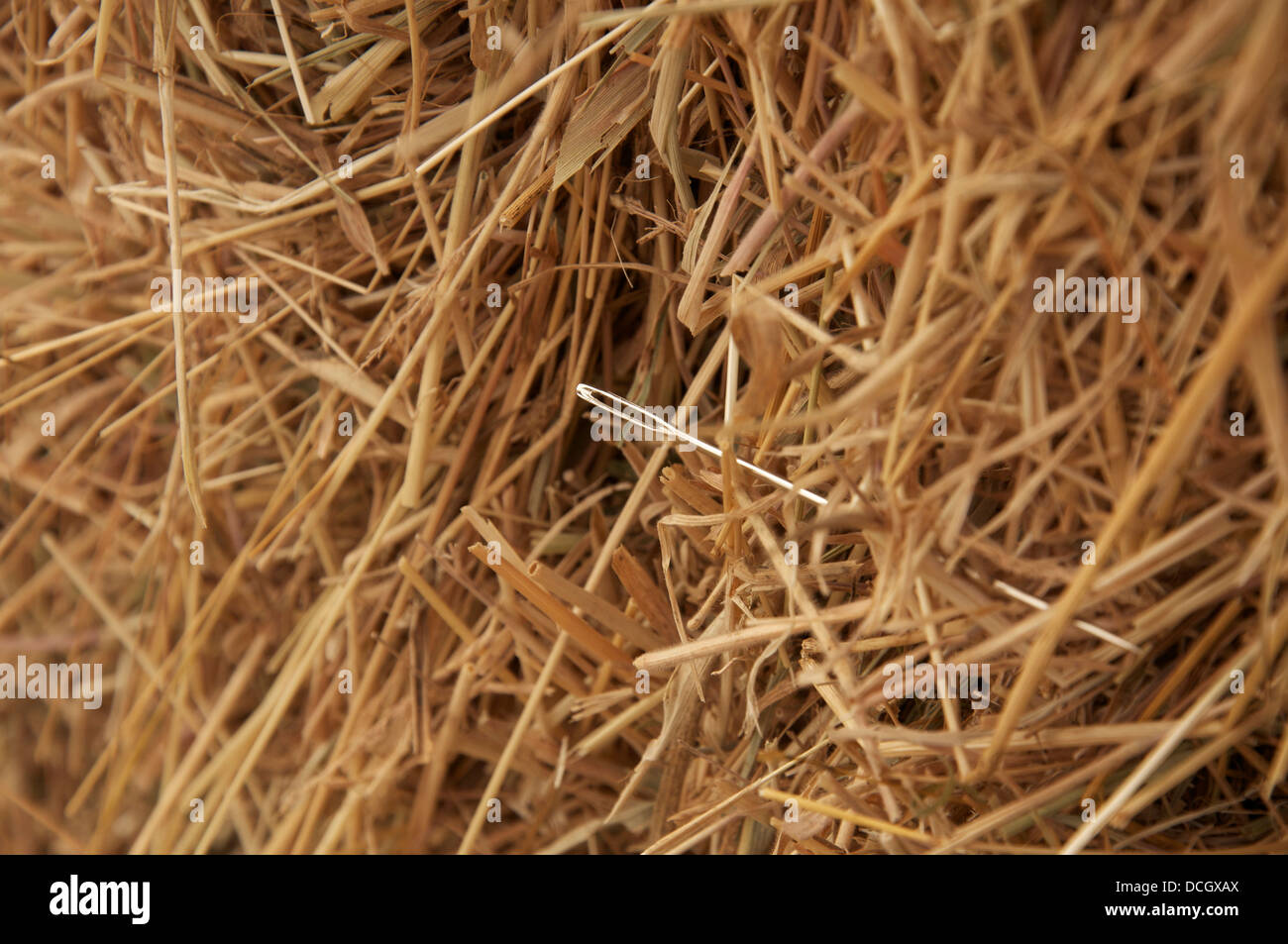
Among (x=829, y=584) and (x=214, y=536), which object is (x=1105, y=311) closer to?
(x=829, y=584)

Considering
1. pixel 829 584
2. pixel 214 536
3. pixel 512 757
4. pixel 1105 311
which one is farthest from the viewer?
pixel 214 536

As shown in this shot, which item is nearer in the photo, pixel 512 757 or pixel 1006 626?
pixel 1006 626

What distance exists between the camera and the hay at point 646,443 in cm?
44

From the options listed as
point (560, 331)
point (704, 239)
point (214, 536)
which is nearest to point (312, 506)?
point (214, 536)

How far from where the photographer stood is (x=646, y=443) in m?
0.64

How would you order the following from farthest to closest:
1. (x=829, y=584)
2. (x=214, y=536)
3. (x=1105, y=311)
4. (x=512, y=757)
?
(x=214, y=536) → (x=512, y=757) → (x=829, y=584) → (x=1105, y=311)

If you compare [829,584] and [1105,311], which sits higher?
[1105,311]

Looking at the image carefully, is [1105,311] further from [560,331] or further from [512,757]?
[512,757]

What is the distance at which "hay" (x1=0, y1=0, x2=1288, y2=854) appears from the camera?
17.5 inches

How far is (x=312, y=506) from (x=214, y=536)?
12cm

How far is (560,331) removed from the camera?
0.65 metres
